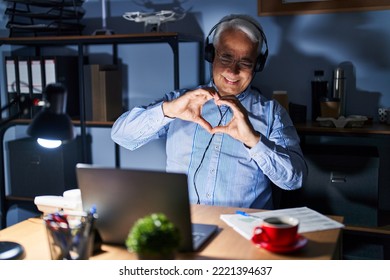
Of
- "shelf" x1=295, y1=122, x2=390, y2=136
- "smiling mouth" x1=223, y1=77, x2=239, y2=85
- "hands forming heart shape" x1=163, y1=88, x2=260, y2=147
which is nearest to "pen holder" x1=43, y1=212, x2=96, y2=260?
"hands forming heart shape" x1=163, y1=88, x2=260, y2=147

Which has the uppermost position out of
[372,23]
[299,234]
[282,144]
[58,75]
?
[372,23]

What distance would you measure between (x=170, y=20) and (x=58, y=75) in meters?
0.62

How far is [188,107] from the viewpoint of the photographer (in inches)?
67.7

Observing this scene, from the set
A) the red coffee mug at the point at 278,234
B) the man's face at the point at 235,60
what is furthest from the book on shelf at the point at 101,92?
the red coffee mug at the point at 278,234

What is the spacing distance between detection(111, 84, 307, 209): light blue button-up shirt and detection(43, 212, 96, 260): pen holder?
0.67 metres

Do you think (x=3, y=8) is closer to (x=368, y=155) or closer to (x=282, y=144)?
(x=282, y=144)

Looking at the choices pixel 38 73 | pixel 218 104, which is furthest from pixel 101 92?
pixel 218 104

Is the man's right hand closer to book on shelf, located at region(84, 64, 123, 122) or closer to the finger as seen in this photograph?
the finger

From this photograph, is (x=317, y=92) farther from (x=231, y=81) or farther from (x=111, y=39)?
(x=111, y=39)

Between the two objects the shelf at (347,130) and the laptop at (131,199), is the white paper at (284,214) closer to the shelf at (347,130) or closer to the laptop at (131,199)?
the laptop at (131,199)

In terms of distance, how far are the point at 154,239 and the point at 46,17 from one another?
1832 millimetres
